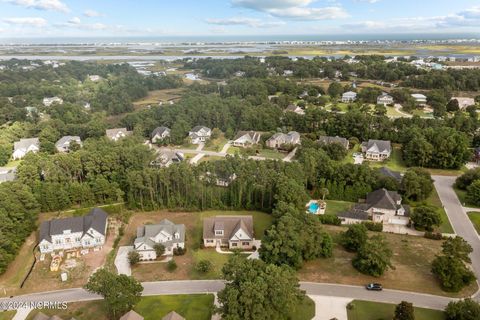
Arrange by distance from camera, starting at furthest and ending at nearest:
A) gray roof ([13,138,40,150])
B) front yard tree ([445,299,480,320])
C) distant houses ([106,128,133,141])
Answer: distant houses ([106,128,133,141]) < gray roof ([13,138,40,150]) < front yard tree ([445,299,480,320])

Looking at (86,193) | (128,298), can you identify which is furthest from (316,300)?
(86,193)

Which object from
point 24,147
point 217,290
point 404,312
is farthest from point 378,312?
point 24,147

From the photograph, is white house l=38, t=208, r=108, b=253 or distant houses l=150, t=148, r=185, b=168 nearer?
white house l=38, t=208, r=108, b=253

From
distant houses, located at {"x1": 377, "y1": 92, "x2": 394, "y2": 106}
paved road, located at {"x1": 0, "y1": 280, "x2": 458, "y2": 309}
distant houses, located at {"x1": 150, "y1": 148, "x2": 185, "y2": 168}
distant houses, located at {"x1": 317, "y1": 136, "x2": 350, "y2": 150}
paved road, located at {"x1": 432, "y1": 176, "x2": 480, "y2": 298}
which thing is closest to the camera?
paved road, located at {"x1": 0, "y1": 280, "x2": 458, "y2": 309}

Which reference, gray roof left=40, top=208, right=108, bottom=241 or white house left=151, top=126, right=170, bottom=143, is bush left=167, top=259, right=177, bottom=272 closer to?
gray roof left=40, top=208, right=108, bottom=241

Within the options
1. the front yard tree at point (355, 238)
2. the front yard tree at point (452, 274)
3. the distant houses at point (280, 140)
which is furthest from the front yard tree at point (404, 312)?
the distant houses at point (280, 140)

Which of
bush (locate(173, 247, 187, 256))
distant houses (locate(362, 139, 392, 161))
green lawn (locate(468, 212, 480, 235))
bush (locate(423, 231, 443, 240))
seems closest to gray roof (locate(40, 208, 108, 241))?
bush (locate(173, 247, 187, 256))

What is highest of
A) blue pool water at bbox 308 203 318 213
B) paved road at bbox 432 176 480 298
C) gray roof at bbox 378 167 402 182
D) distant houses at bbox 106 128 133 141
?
gray roof at bbox 378 167 402 182

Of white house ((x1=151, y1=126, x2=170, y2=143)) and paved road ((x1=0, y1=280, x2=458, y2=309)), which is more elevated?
white house ((x1=151, y1=126, x2=170, y2=143))

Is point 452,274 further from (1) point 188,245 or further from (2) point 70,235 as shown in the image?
(2) point 70,235
